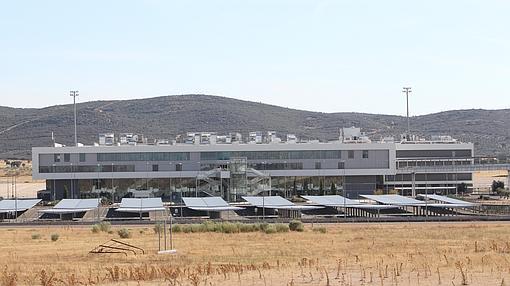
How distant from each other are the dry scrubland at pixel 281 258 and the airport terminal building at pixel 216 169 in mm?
43775

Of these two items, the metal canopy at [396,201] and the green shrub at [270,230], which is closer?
the green shrub at [270,230]

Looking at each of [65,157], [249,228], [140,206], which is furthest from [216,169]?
[249,228]

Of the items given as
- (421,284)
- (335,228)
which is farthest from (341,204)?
(421,284)

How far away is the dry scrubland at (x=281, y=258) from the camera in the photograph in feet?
95.7

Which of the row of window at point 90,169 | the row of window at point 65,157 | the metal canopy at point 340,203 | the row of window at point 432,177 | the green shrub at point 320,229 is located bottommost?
the green shrub at point 320,229

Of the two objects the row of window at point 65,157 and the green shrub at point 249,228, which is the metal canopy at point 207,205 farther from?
the row of window at point 65,157

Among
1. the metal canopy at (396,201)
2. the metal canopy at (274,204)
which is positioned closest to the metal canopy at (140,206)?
the metal canopy at (274,204)

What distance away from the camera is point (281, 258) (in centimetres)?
4125

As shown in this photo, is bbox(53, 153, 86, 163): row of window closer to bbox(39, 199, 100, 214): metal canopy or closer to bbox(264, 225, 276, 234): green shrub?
bbox(39, 199, 100, 214): metal canopy

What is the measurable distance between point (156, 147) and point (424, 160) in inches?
1571

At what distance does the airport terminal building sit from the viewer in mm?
115375

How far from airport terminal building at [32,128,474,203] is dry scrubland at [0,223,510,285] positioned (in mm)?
43775

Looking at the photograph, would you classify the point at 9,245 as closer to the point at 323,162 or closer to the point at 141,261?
the point at 141,261

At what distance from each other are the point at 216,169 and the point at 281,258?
2924 inches
